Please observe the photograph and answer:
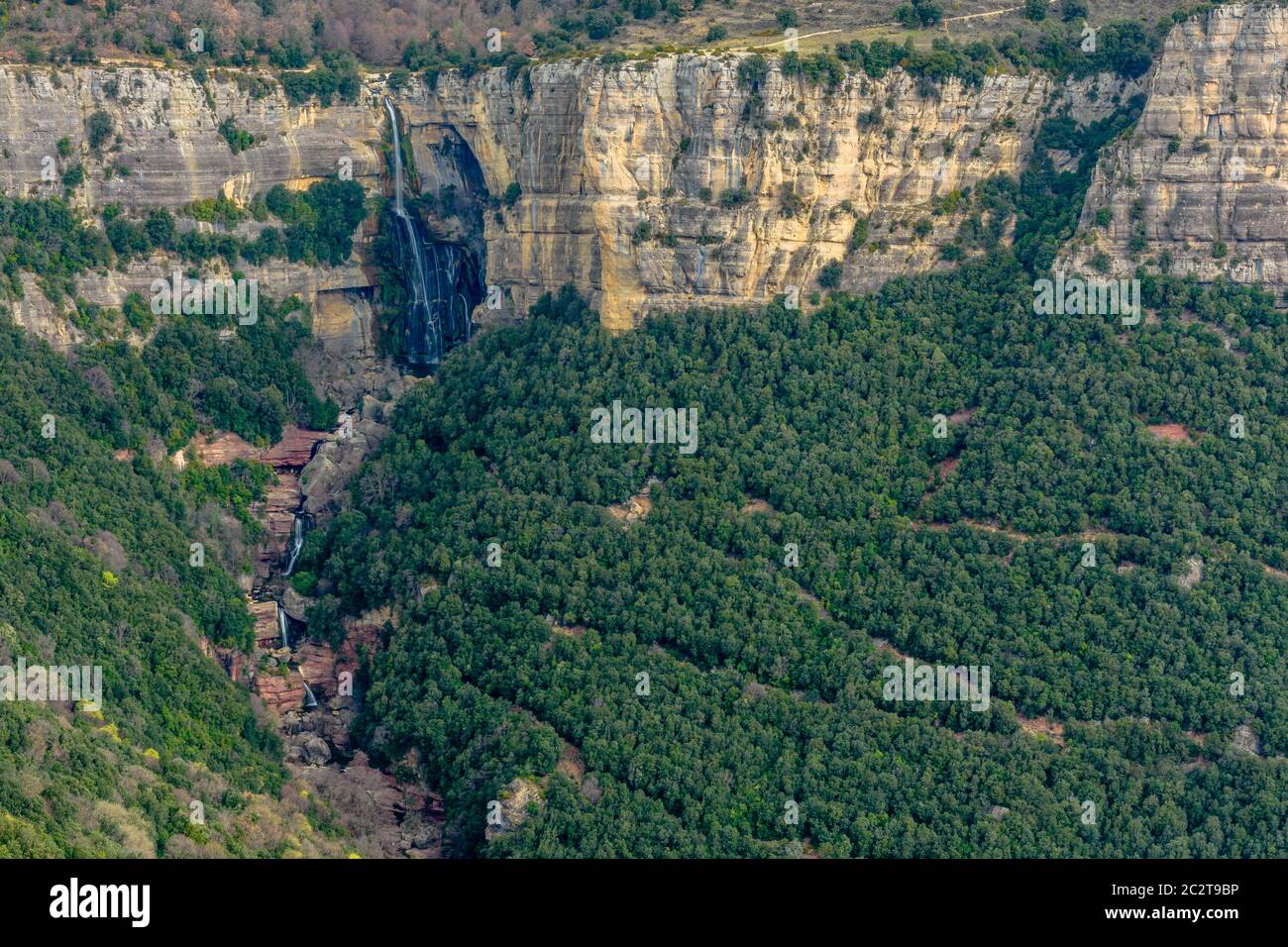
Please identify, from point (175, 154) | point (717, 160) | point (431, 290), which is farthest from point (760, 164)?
point (175, 154)

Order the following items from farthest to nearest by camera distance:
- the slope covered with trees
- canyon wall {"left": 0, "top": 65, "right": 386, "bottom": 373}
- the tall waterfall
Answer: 1. the tall waterfall
2. canyon wall {"left": 0, "top": 65, "right": 386, "bottom": 373}
3. the slope covered with trees

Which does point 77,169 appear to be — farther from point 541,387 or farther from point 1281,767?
point 1281,767

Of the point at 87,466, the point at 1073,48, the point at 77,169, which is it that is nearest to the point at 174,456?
the point at 87,466

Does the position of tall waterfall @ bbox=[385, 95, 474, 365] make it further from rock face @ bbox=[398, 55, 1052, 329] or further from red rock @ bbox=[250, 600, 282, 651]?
red rock @ bbox=[250, 600, 282, 651]

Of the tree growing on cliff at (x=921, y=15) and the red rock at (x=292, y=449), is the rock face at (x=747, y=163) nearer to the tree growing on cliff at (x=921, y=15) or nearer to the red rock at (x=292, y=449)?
the tree growing on cliff at (x=921, y=15)

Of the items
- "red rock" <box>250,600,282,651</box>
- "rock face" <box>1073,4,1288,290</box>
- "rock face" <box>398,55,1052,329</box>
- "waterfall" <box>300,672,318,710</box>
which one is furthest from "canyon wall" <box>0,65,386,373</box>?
"rock face" <box>1073,4,1288,290</box>

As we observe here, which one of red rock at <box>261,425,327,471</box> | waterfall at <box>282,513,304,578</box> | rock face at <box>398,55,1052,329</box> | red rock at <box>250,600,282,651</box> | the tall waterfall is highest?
rock face at <box>398,55,1052,329</box>

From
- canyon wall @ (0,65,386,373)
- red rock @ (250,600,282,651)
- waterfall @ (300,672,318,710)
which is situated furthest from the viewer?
canyon wall @ (0,65,386,373)
